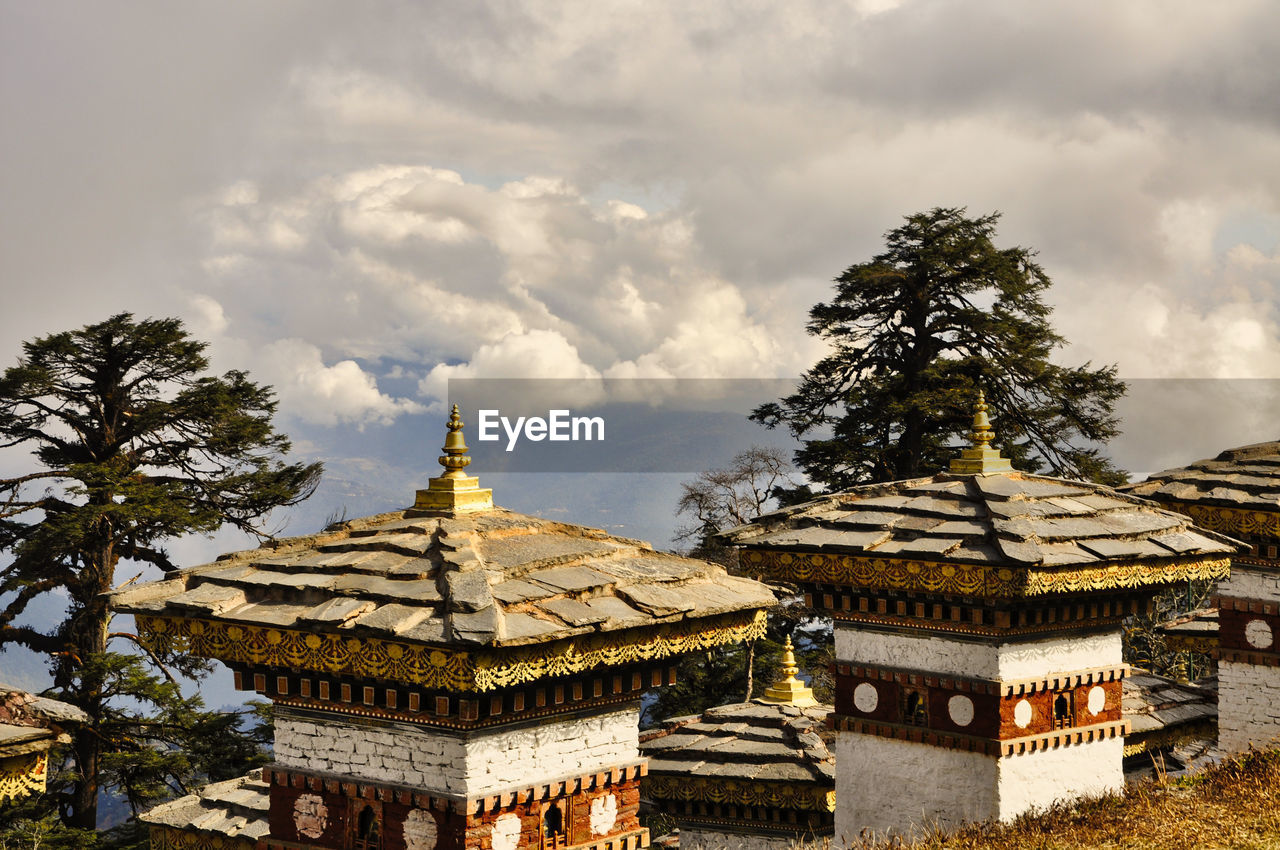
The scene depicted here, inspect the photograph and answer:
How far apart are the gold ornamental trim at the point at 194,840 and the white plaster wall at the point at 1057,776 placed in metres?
7.85

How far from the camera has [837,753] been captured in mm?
11312

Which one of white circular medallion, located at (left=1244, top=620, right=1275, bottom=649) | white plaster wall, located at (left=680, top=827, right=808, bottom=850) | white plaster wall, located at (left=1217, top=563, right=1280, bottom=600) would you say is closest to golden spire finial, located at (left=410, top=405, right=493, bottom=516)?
white plaster wall, located at (left=680, top=827, right=808, bottom=850)

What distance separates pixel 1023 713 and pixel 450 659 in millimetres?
5255

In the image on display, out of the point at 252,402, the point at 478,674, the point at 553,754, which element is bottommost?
the point at 553,754

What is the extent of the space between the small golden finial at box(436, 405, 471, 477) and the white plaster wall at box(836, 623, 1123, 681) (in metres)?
3.87

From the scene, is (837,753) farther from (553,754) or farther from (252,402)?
(252,402)

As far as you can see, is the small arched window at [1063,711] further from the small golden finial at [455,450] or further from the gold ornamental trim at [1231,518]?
the small golden finial at [455,450]

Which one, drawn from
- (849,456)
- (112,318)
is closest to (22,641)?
(112,318)

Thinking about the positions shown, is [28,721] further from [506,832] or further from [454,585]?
[506,832]

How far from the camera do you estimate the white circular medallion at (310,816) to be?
8.36m

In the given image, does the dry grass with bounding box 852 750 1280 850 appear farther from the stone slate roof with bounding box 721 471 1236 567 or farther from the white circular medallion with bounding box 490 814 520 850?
the white circular medallion with bounding box 490 814 520 850

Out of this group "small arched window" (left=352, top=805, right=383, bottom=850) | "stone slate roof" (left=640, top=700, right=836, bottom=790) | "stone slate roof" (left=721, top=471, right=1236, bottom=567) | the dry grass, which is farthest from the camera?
"stone slate roof" (left=640, top=700, right=836, bottom=790)

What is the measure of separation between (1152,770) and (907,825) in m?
4.58

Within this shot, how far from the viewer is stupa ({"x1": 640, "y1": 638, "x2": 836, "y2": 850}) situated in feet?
40.9
